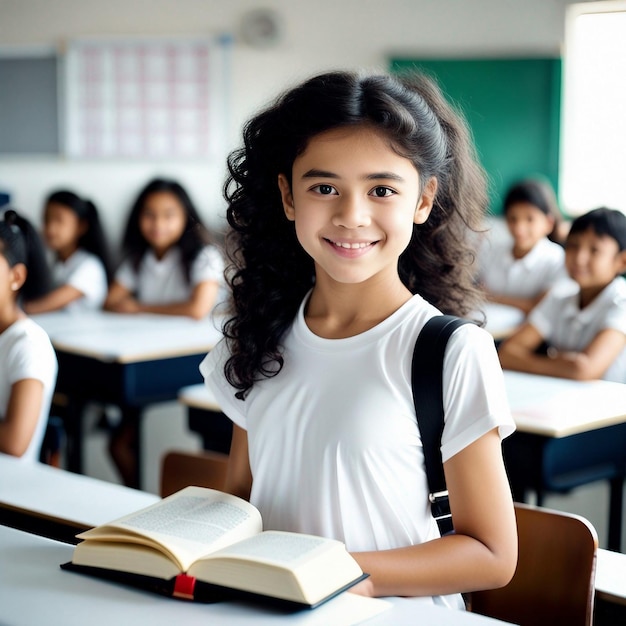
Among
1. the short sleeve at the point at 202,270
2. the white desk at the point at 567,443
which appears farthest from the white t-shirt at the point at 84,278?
the white desk at the point at 567,443

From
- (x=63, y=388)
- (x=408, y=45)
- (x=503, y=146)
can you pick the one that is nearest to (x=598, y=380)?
(x=63, y=388)

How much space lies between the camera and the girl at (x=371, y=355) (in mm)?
1183

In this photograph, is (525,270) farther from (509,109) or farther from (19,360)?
(19,360)

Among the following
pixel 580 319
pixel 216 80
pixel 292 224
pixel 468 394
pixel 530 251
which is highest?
pixel 216 80

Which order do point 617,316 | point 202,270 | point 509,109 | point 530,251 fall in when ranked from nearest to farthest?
1. point 617,316
2. point 202,270
3. point 530,251
4. point 509,109

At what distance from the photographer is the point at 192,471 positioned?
6.10 feet

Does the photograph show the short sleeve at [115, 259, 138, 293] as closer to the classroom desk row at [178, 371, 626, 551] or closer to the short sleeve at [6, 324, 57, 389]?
the classroom desk row at [178, 371, 626, 551]

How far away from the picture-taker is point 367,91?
1271 millimetres

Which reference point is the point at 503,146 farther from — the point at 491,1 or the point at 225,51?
the point at 225,51

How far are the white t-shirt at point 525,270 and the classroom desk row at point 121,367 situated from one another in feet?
5.59

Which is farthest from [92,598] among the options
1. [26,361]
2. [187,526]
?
[26,361]

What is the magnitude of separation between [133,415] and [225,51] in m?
3.07

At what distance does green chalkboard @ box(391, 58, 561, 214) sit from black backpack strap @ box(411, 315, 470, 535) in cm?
439

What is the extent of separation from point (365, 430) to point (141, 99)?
16.6ft
